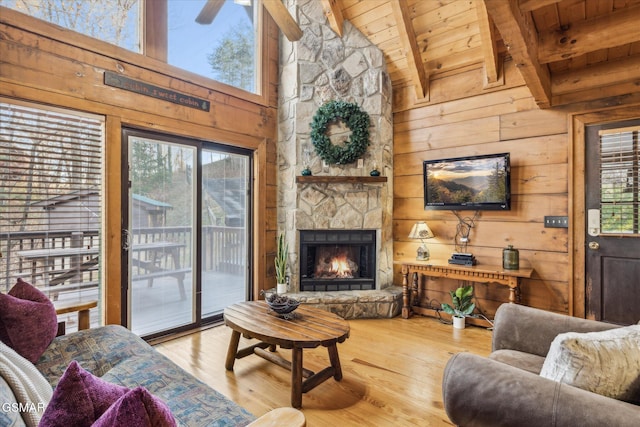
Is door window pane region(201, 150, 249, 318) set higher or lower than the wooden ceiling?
lower

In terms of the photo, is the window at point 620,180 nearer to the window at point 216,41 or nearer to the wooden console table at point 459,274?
the wooden console table at point 459,274

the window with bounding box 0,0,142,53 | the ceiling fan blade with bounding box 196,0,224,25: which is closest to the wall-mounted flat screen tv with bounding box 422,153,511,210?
the ceiling fan blade with bounding box 196,0,224,25

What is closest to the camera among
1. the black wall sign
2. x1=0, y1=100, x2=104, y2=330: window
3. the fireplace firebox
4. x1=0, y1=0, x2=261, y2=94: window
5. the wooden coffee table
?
the wooden coffee table

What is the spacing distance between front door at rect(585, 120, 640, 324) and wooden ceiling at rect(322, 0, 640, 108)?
0.47 m

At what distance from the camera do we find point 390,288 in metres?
4.20

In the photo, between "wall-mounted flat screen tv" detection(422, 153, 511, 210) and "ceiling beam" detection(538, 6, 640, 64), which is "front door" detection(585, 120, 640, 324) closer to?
"wall-mounted flat screen tv" detection(422, 153, 511, 210)

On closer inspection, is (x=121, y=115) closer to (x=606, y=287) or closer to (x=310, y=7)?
(x=310, y=7)

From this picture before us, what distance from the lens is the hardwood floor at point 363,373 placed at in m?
2.10

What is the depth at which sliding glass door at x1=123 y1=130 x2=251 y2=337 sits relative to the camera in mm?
3164

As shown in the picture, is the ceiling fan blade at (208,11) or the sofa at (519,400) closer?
the sofa at (519,400)

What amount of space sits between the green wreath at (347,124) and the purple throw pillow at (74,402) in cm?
342

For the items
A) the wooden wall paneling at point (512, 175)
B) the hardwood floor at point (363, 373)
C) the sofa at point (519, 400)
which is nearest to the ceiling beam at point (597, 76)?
the wooden wall paneling at point (512, 175)

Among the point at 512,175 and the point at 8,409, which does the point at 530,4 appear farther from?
the point at 8,409

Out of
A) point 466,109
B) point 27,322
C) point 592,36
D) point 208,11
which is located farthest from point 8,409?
point 466,109
